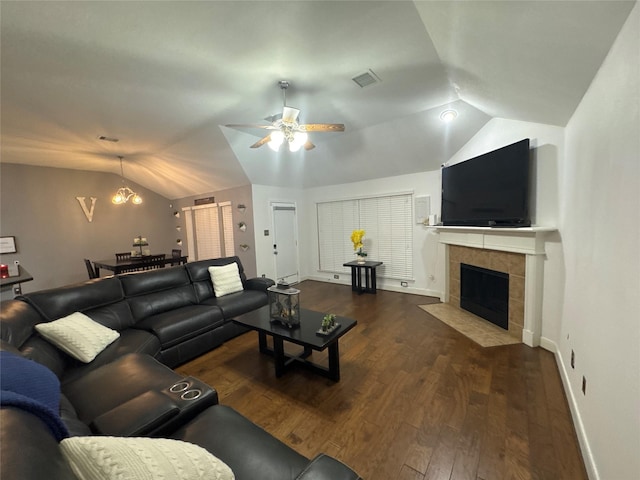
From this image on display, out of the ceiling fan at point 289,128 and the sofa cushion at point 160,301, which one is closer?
the ceiling fan at point 289,128

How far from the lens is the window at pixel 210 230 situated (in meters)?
5.92

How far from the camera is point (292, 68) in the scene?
2.42m

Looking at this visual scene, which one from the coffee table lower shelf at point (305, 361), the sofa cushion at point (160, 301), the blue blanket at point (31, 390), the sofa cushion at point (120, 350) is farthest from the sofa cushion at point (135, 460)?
the sofa cushion at point (160, 301)

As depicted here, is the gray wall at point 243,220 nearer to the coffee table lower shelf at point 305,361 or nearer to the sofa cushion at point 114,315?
the sofa cushion at point 114,315

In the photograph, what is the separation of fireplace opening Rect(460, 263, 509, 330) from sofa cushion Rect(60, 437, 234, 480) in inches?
141

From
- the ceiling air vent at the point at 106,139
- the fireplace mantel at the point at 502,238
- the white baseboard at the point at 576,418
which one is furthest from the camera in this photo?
the ceiling air vent at the point at 106,139

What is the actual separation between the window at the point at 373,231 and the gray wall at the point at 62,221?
5.13 m

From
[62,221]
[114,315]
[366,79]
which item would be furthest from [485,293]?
[62,221]

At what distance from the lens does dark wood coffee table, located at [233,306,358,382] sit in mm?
2168

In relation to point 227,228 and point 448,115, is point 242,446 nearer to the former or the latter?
point 448,115

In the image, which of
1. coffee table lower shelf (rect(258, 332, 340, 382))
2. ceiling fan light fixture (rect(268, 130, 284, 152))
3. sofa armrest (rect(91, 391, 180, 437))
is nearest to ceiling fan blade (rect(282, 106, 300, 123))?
ceiling fan light fixture (rect(268, 130, 284, 152))

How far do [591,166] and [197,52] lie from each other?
320 centimetres

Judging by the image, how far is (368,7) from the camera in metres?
1.71

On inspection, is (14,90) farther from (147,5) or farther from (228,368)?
(228,368)
